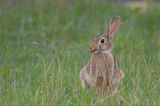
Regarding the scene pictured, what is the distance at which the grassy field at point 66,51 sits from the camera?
630cm

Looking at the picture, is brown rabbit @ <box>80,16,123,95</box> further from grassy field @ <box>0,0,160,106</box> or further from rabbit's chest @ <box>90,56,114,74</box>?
grassy field @ <box>0,0,160,106</box>

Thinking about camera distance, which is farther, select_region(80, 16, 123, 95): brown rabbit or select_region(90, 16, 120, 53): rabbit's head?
select_region(80, 16, 123, 95): brown rabbit

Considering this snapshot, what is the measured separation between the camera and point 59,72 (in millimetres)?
6730

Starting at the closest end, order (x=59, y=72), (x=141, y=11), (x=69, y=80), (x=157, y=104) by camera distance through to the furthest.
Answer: (x=157, y=104), (x=59, y=72), (x=69, y=80), (x=141, y=11)

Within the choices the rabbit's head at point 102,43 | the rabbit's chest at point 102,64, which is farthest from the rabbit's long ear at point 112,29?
the rabbit's chest at point 102,64

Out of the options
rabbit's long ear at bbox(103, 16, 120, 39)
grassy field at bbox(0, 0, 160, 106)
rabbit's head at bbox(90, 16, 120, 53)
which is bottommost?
grassy field at bbox(0, 0, 160, 106)

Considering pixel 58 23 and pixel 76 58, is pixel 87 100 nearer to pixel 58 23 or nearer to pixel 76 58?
pixel 76 58

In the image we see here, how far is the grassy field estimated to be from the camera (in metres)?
6.30

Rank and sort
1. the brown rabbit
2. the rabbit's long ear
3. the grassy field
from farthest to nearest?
the rabbit's long ear
the brown rabbit
the grassy field

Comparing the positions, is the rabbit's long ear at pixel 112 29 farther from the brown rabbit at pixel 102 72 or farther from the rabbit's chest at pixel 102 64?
the rabbit's chest at pixel 102 64

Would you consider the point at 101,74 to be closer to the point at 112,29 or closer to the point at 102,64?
the point at 102,64

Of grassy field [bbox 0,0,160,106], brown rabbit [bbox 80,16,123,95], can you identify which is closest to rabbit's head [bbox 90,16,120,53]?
brown rabbit [bbox 80,16,123,95]

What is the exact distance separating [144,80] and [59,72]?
0.80 m

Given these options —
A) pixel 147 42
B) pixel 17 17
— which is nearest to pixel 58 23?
pixel 17 17
